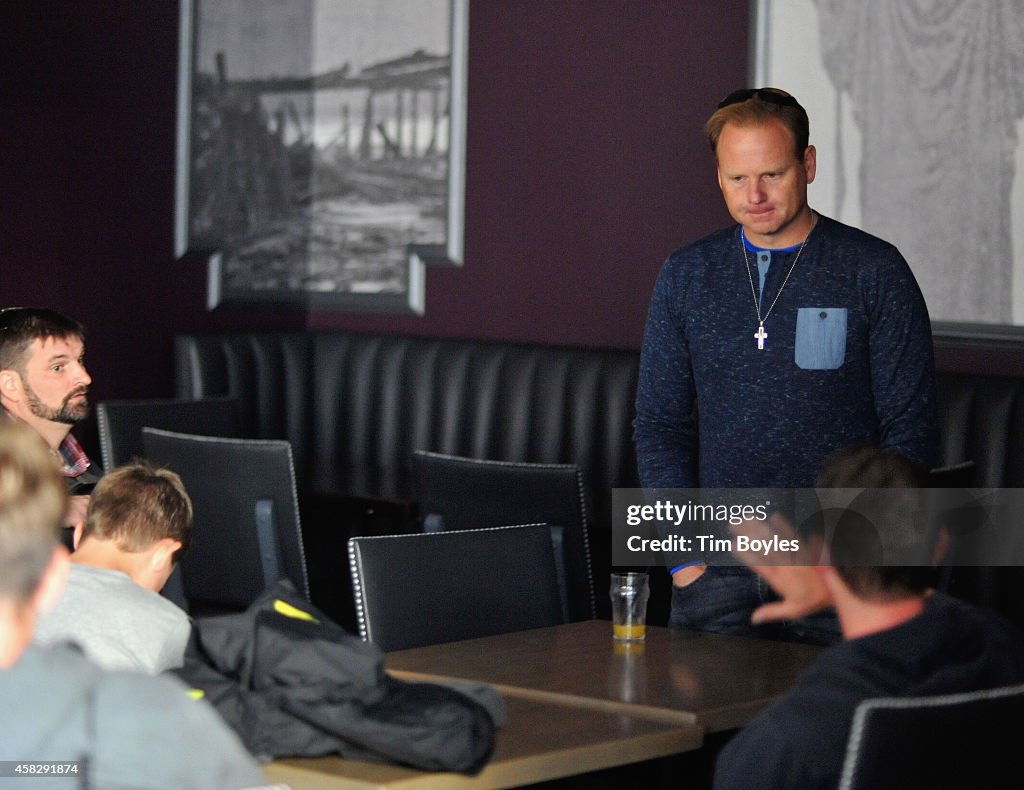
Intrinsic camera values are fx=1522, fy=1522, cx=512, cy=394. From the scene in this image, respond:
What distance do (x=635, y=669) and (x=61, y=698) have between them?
1369mm

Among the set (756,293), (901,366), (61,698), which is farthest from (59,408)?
(61,698)

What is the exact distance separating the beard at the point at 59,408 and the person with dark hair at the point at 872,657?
234 centimetres

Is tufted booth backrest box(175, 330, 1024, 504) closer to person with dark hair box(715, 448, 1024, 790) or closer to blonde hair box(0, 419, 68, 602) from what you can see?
person with dark hair box(715, 448, 1024, 790)

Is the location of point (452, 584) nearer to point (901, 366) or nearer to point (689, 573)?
point (689, 573)

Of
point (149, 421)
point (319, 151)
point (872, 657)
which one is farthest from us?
point (319, 151)

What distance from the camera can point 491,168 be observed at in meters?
6.23

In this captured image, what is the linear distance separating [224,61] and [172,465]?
3.07m

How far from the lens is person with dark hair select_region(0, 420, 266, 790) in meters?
1.38

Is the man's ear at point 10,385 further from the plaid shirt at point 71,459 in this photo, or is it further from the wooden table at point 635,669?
the wooden table at point 635,669

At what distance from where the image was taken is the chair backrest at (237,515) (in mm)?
3873

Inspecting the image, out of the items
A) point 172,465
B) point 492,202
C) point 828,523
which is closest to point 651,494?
point 828,523

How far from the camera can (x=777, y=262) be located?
9.57 feet

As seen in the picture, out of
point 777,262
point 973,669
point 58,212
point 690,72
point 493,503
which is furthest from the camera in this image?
point 58,212

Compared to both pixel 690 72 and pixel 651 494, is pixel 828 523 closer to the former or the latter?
pixel 651 494
